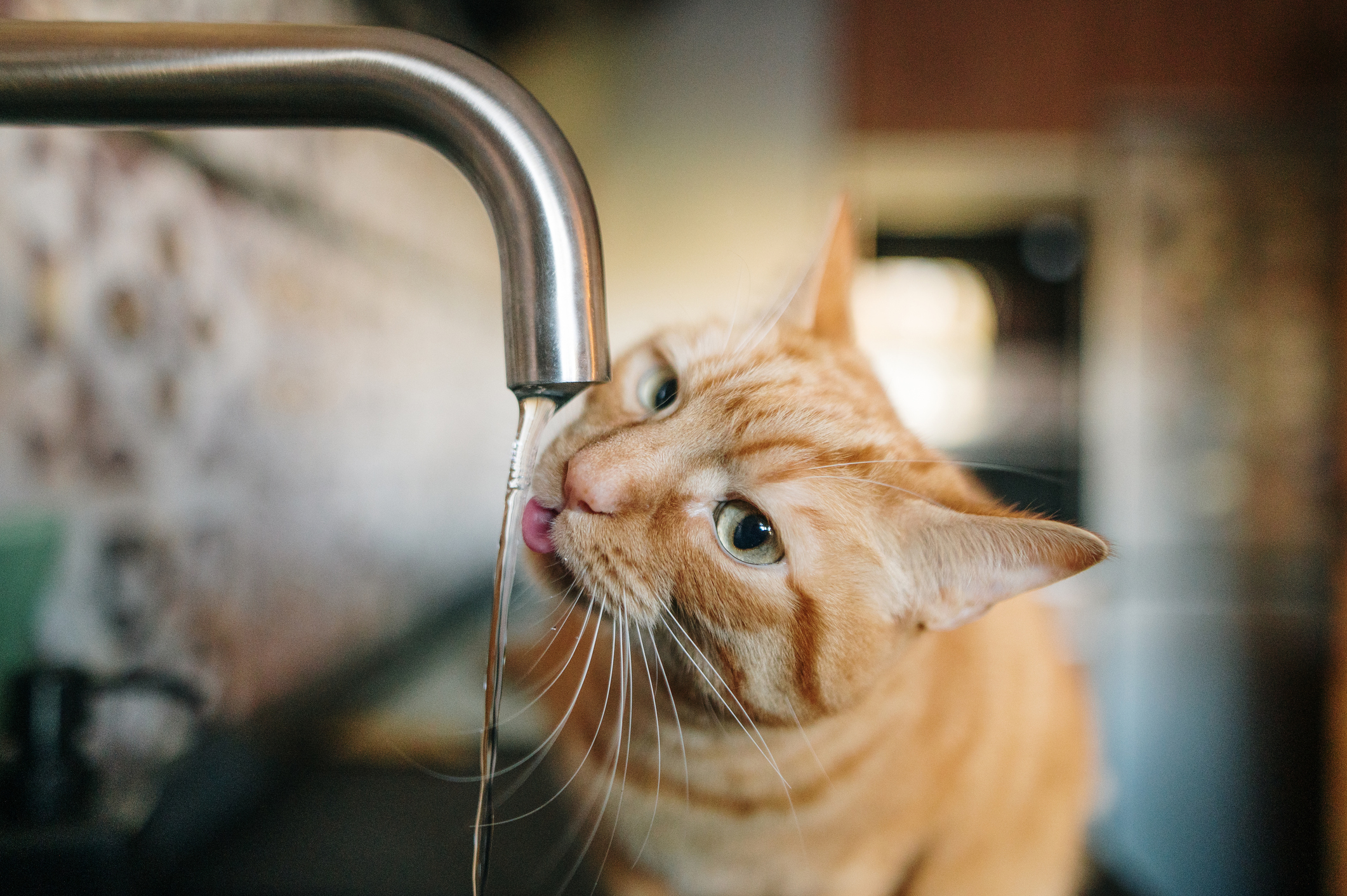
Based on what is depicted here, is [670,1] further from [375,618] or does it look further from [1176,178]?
[375,618]

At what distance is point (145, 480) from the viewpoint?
66 cm

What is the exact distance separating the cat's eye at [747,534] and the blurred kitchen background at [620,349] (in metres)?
0.16

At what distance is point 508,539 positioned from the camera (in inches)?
13.0

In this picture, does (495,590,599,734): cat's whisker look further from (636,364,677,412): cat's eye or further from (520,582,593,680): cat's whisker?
(636,364,677,412): cat's eye

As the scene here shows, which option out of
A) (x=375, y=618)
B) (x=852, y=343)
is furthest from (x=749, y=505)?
(x=375, y=618)

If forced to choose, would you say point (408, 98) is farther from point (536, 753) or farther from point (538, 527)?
point (536, 753)

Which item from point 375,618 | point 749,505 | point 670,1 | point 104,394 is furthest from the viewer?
point 670,1

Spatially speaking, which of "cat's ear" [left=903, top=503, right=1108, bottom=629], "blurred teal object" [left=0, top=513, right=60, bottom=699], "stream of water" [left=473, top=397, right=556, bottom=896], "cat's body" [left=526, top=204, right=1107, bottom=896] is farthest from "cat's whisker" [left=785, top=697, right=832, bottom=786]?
"blurred teal object" [left=0, top=513, right=60, bottom=699]

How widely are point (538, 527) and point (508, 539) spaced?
189 mm

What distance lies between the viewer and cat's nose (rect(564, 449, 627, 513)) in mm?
497

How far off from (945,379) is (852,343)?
5.61 feet

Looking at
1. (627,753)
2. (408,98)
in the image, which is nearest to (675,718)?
(627,753)

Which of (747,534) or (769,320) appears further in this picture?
(769,320)

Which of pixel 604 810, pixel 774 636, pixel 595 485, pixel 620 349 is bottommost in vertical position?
pixel 604 810
